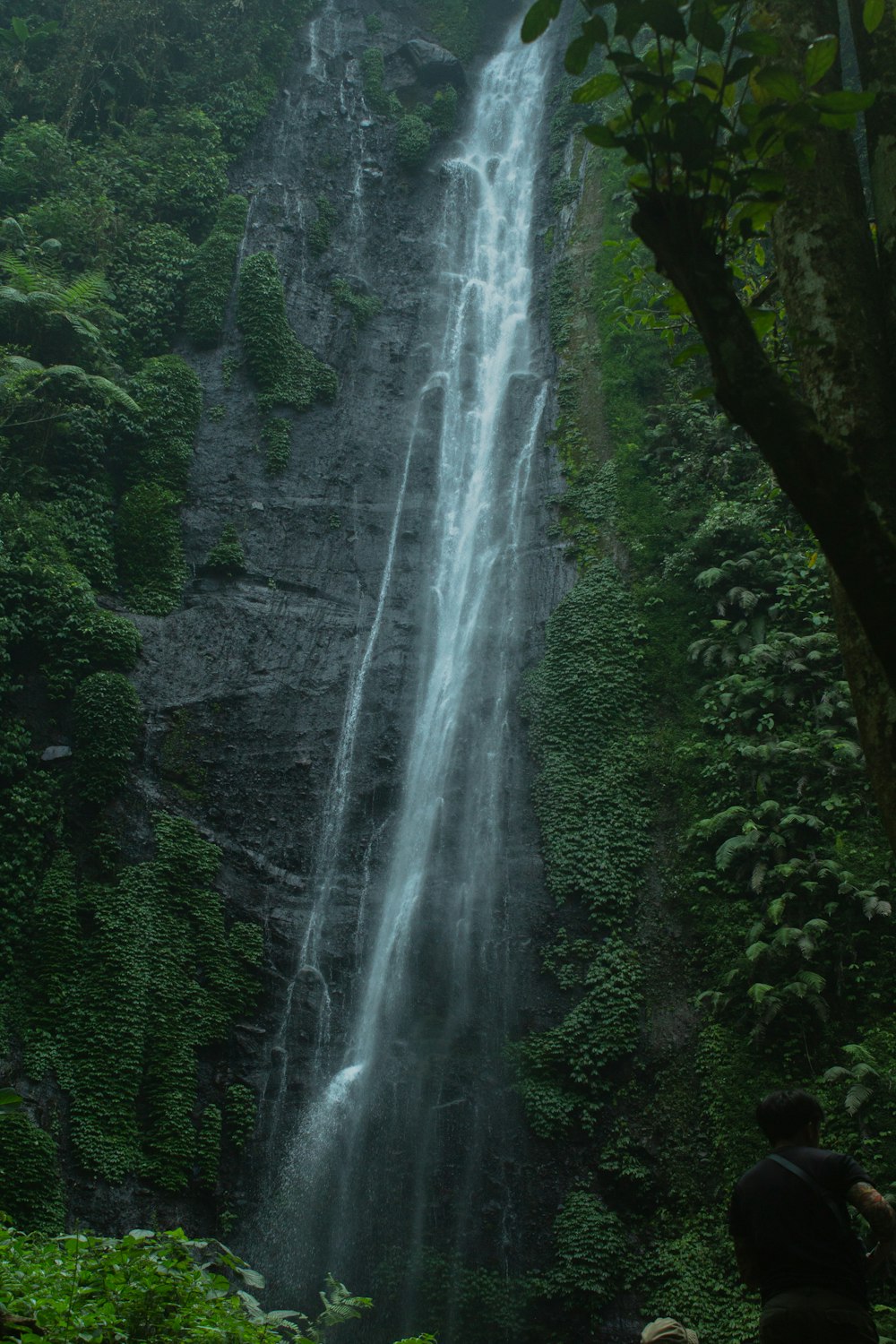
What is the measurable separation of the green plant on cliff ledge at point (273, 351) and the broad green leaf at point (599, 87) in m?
14.8

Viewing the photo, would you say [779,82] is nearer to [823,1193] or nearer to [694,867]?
[823,1193]

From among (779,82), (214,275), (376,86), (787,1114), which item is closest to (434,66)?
(376,86)

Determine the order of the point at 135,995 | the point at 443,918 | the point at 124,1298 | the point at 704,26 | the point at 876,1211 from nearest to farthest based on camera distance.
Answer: the point at 876,1211 < the point at 704,26 < the point at 124,1298 < the point at 135,995 < the point at 443,918

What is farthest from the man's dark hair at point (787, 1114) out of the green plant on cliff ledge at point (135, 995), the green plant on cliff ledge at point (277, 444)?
the green plant on cliff ledge at point (277, 444)

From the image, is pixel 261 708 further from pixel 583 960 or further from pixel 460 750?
pixel 583 960

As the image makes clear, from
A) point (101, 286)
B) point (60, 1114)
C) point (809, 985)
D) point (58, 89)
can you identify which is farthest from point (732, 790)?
point (58, 89)

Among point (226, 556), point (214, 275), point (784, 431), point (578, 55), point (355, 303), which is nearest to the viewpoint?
point (784, 431)

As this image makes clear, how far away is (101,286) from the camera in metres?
15.7

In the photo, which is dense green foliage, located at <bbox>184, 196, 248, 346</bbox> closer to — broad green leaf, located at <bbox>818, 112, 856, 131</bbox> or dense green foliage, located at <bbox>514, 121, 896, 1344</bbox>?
dense green foliage, located at <bbox>514, 121, 896, 1344</bbox>

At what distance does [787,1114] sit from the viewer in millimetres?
2967

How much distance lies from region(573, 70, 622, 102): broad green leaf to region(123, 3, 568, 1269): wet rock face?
31.7 ft

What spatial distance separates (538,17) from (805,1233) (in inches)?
149

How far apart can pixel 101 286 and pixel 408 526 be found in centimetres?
666

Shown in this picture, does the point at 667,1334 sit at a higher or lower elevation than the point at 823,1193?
lower
